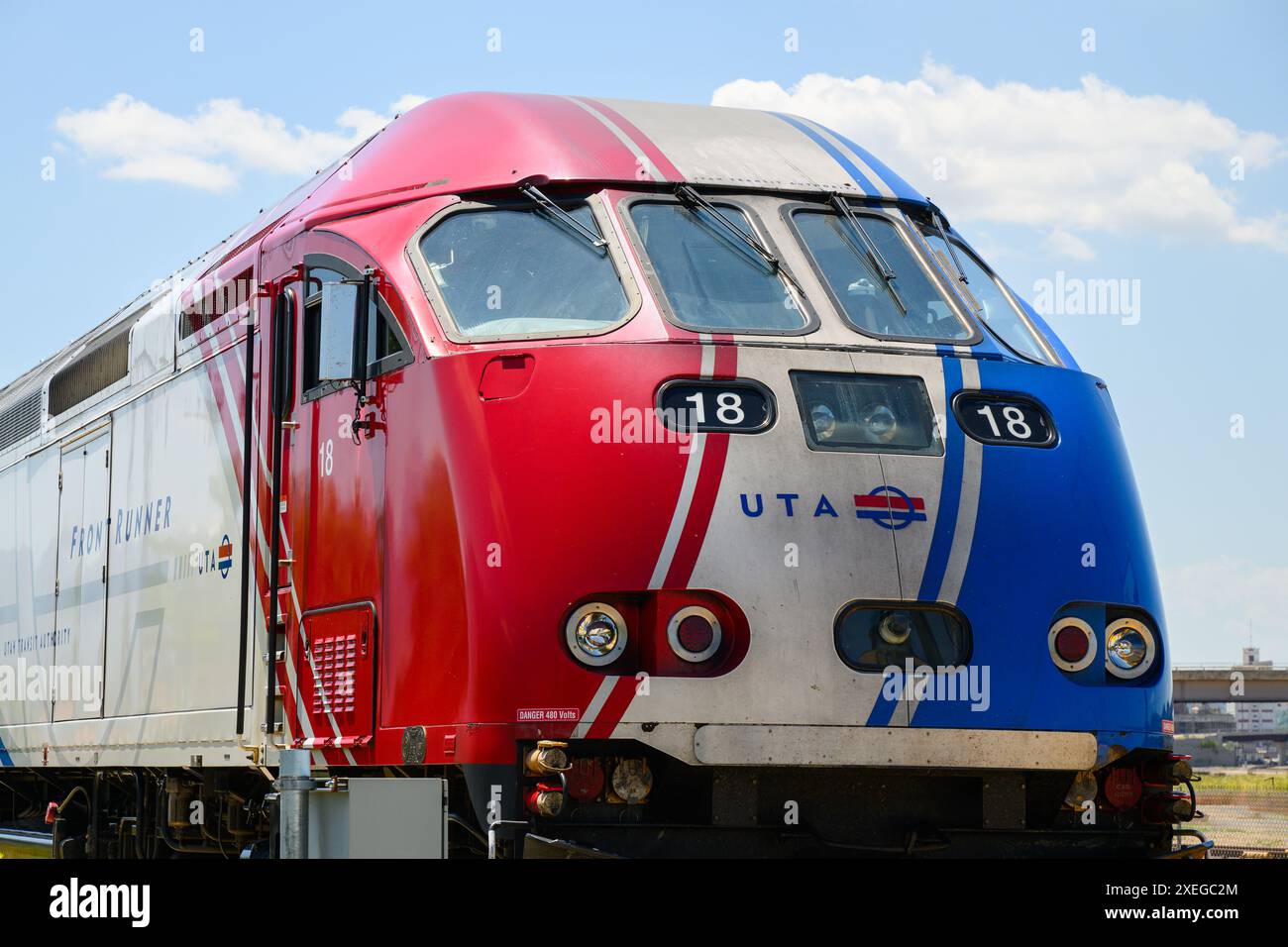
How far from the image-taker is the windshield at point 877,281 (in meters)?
8.36

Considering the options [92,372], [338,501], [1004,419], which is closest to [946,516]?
[1004,419]

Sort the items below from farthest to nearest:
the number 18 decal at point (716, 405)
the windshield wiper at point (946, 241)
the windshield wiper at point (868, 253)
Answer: the windshield wiper at point (946, 241)
the windshield wiper at point (868, 253)
the number 18 decal at point (716, 405)

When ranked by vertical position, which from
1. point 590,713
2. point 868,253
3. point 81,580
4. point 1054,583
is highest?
point 868,253

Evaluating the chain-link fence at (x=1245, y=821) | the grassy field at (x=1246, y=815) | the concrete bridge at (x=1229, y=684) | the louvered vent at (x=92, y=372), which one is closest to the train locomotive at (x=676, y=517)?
the louvered vent at (x=92, y=372)

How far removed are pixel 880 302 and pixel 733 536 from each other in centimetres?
165

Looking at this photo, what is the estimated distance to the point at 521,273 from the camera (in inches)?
323

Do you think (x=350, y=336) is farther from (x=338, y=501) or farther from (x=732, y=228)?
(x=732, y=228)

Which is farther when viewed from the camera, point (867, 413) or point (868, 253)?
point (868, 253)

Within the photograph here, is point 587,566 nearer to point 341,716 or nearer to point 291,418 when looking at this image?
point 341,716

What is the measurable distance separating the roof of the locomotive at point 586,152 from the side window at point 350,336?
0.39 metres

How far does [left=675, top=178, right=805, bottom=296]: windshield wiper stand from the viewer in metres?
8.38

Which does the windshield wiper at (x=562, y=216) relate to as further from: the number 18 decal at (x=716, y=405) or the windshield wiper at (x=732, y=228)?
the number 18 decal at (x=716, y=405)

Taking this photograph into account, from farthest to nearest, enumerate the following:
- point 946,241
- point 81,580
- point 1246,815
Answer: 1. point 1246,815
2. point 81,580
3. point 946,241

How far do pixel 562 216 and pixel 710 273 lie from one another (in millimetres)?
747
